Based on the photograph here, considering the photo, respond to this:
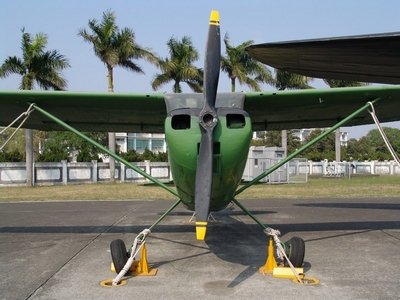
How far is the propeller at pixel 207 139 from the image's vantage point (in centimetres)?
605

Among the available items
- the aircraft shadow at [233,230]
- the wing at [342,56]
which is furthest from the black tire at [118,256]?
the wing at [342,56]

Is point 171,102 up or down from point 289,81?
down

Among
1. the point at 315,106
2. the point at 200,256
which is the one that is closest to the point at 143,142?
the point at 315,106

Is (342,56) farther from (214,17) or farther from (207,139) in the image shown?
(207,139)

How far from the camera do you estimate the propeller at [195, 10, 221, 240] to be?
19.9ft

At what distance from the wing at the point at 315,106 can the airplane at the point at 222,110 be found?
0.02 meters

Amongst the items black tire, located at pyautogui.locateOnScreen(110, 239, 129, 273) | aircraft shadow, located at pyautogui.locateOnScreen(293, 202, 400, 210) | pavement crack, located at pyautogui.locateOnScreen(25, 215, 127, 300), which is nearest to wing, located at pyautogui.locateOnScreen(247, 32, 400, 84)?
aircraft shadow, located at pyautogui.locateOnScreen(293, 202, 400, 210)

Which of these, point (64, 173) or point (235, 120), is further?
point (64, 173)

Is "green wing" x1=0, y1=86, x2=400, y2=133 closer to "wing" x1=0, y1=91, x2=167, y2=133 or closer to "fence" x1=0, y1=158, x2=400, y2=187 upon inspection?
"wing" x1=0, y1=91, x2=167, y2=133

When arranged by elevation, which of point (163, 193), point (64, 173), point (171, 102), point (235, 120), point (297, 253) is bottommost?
point (163, 193)

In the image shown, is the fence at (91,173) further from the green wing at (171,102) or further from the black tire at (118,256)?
the black tire at (118,256)

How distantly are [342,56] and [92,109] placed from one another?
5990 millimetres

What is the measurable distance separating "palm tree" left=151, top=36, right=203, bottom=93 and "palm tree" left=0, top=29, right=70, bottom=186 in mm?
8508

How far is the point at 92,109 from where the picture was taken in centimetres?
927
